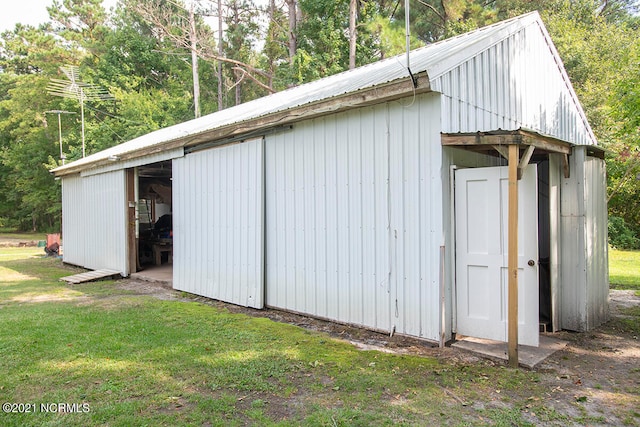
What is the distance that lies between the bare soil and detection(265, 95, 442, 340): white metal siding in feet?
0.72

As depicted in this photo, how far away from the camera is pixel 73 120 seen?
2798cm

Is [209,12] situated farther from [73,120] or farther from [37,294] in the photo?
[37,294]

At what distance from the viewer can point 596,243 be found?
230 inches

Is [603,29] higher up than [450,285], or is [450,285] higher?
[603,29]

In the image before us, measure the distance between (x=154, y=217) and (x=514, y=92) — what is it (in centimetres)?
1104

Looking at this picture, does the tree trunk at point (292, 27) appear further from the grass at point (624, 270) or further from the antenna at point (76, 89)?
the grass at point (624, 270)

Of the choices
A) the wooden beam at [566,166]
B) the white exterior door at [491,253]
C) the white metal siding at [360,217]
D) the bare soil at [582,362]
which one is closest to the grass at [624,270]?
the bare soil at [582,362]

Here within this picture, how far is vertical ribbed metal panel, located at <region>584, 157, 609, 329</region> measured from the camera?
18.3ft

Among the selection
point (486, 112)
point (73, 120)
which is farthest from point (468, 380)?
point (73, 120)

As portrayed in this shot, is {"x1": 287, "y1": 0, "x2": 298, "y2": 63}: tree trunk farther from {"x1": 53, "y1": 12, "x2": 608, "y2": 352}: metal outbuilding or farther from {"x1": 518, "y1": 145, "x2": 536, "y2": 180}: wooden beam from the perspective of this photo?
{"x1": 518, "y1": 145, "x2": 536, "y2": 180}: wooden beam

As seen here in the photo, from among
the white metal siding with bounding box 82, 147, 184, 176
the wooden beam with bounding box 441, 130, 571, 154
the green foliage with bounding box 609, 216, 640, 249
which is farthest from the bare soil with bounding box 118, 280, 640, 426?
the green foliage with bounding box 609, 216, 640, 249

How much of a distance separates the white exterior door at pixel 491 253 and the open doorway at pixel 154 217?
8.30m

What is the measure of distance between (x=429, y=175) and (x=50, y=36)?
1391 inches

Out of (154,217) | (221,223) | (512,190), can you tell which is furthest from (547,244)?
(154,217)
